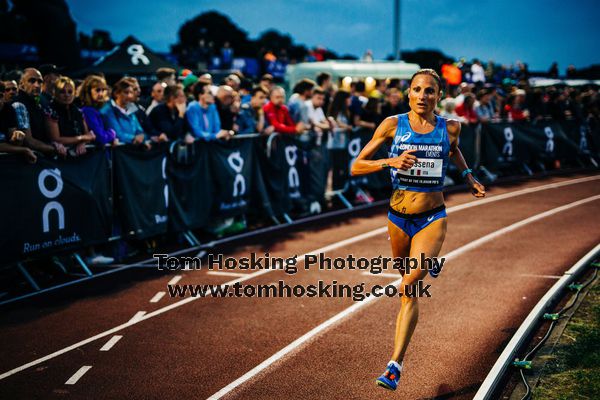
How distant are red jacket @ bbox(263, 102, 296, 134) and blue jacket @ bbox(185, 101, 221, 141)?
1.51 m

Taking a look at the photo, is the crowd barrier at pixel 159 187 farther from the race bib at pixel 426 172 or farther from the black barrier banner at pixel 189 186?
the race bib at pixel 426 172

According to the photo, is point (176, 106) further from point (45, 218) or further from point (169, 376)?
point (169, 376)

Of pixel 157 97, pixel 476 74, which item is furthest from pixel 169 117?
pixel 476 74

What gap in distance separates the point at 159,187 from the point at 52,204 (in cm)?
216

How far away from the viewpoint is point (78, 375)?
565cm

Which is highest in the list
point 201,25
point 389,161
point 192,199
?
point 201,25

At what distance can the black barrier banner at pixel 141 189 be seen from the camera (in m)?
9.70

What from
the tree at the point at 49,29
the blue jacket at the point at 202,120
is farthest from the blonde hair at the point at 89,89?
the tree at the point at 49,29

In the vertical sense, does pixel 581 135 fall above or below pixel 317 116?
below

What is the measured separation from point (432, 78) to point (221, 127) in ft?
23.5

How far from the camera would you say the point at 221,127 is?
1204 centimetres

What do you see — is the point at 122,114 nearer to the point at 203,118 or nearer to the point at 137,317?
the point at 203,118

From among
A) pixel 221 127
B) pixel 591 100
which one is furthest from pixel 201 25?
pixel 221 127

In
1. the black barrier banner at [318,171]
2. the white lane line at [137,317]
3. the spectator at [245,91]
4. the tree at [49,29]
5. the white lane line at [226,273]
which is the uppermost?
the tree at [49,29]
